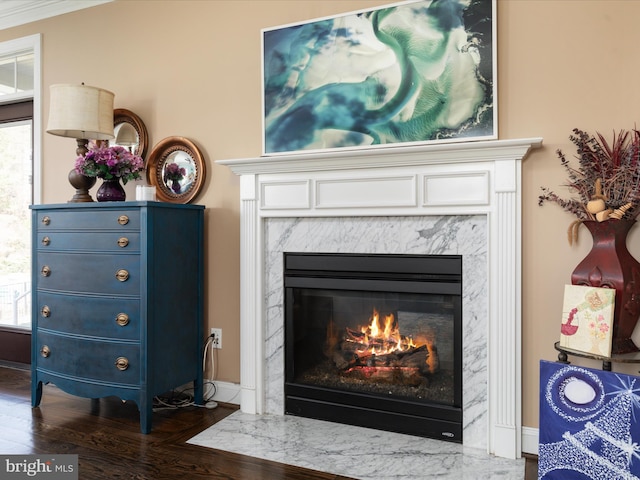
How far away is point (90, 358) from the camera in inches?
104

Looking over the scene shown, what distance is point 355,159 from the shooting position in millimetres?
2512

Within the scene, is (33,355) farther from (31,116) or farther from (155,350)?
(31,116)

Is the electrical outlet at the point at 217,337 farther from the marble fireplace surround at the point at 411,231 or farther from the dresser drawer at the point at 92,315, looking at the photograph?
the dresser drawer at the point at 92,315

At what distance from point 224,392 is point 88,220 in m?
1.25

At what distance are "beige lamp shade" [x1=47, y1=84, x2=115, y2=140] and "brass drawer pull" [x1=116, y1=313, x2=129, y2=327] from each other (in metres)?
1.11

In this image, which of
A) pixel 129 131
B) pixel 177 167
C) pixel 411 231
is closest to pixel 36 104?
pixel 129 131

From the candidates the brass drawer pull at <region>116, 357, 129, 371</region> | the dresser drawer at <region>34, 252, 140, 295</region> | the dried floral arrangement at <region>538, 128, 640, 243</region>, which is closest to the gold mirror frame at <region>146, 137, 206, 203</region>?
the dresser drawer at <region>34, 252, 140, 295</region>

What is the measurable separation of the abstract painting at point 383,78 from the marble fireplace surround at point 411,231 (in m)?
0.14

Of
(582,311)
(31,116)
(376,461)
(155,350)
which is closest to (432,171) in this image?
(582,311)

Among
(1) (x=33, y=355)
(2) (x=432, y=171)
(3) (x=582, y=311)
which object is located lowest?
(1) (x=33, y=355)

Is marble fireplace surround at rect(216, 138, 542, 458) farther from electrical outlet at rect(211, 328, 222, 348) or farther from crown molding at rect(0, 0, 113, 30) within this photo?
crown molding at rect(0, 0, 113, 30)

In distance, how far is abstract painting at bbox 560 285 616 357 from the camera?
188cm

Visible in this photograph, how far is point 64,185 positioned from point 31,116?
0.72 metres

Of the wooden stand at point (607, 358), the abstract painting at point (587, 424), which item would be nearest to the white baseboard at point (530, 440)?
the abstract painting at point (587, 424)
